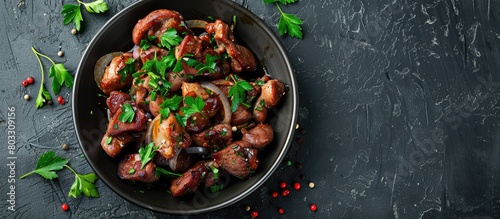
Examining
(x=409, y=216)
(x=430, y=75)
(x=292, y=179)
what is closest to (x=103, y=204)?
(x=292, y=179)

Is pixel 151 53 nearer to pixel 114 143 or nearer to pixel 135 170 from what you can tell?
pixel 114 143

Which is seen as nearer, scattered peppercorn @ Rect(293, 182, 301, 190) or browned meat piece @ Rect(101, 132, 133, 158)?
browned meat piece @ Rect(101, 132, 133, 158)

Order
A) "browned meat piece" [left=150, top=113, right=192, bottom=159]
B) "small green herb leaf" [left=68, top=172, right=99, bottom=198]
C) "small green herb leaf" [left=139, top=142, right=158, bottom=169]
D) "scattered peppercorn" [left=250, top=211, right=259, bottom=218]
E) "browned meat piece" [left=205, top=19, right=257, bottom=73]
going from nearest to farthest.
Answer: "browned meat piece" [left=150, top=113, right=192, bottom=159] → "small green herb leaf" [left=139, top=142, right=158, bottom=169] → "browned meat piece" [left=205, top=19, right=257, bottom=73] → "small green herb leaf" [left=68, top=172, right=99, bottom=198] → "scattered peppercorn" [left=250, top=211, right=259, bottom=218]

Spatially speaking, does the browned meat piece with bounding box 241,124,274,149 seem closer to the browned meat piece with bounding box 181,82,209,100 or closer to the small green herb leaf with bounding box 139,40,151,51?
the browned meat piece with bounding box 181,82,209,100

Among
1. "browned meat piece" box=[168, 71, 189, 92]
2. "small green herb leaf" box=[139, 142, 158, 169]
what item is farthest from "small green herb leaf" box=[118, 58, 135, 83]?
"small green herb leaf" box=[139, 142, 158, 169]

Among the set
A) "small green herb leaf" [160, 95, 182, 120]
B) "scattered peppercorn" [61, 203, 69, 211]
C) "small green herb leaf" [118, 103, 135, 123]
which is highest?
"small green herb leaf" [160, 95, 182, 120]

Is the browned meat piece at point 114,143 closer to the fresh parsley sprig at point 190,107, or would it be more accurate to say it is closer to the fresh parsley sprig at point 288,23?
the fresh parsley sprig at point 190,107

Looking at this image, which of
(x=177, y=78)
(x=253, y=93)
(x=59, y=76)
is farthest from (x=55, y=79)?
(x=253, y=93)

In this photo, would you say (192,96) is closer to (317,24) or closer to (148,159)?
(148,159)
